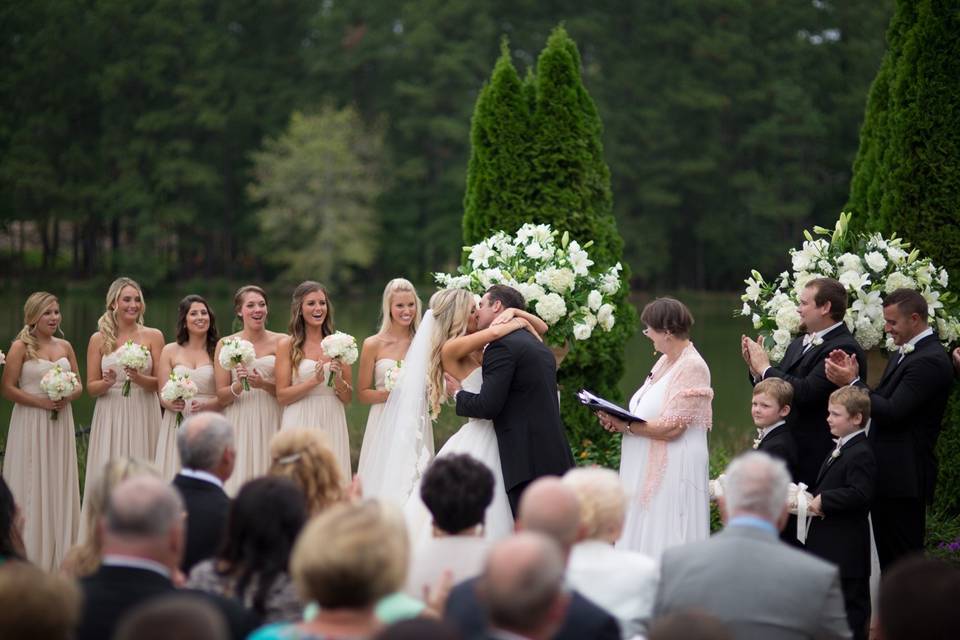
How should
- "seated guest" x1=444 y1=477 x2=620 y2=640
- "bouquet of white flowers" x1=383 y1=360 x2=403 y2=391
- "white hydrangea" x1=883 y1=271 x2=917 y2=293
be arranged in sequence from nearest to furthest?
"seated guest" x1=444 y1=477 x2=620 y2=640 < "white hydrangea" x1=883 y1=271 x2=917 y2=293 < "bouquet of white flowers" x1=383 y1=360 x2=403 y2=391

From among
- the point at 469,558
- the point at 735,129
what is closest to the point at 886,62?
the point at 469,558

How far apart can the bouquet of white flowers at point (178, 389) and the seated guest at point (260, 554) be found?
3943 mm

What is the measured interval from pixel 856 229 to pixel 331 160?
34082 millimetres

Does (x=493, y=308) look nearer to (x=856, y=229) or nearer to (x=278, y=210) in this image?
(x=856, y=229)

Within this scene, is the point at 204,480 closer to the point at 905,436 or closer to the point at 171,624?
the point at 171,624

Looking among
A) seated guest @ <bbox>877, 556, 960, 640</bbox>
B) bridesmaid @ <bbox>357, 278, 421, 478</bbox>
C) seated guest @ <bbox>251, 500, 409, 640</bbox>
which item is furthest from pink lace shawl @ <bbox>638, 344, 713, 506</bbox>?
seated guest @ <bbox>251, 500, 409, 640</bbox>

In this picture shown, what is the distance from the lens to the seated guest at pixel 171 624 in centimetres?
278

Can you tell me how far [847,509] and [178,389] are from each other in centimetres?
456

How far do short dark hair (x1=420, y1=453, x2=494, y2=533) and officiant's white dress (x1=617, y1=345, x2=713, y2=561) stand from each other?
112 inches

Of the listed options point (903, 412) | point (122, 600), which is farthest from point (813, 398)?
point (122, 600)

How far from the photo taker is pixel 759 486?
3965 mm

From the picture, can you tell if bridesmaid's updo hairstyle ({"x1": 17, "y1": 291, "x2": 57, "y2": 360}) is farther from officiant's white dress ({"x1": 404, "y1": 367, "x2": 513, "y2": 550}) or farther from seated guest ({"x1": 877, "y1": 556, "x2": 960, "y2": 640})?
seated guest ({"x1": 877, "y1": 556, "x2": 960, "y2": 640})

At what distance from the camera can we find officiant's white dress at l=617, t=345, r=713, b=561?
682cm

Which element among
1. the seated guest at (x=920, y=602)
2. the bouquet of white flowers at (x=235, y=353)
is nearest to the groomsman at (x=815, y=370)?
the seated guest at (x=920, y=602)
